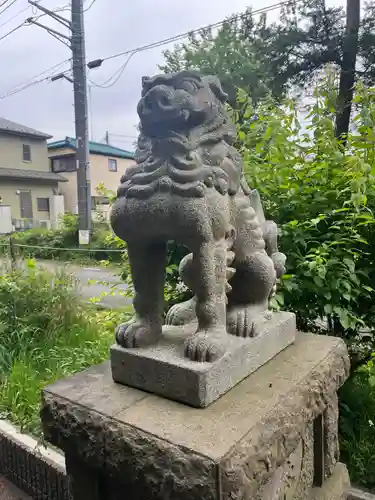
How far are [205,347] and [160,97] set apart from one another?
25.7 inches

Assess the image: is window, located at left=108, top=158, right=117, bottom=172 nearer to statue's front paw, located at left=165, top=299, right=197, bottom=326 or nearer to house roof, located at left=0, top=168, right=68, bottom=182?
house roof, located at left=0, top=168, right=68, bottom=182

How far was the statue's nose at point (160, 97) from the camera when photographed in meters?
1.06

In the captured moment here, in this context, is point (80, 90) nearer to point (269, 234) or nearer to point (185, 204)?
point (269, 234)

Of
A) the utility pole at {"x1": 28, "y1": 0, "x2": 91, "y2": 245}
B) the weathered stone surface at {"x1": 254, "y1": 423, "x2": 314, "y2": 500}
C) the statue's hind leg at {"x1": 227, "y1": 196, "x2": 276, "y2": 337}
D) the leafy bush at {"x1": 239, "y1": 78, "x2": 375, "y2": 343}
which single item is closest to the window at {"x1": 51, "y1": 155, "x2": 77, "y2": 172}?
the utility pole at {"x1": 28, "y1": 0, "x2": 91, "y2": 245}

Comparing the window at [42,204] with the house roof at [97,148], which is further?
the house roof at [97,148]

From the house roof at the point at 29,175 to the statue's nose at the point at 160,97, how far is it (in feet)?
48.3

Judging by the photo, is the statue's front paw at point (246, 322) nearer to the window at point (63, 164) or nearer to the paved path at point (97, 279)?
the paved path at point (97, 279)

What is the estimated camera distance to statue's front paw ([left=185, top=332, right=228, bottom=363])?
1.06 meters

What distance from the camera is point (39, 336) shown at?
10.2 ft

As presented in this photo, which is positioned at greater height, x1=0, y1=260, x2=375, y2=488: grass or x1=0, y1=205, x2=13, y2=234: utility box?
x1=0, y1=205, x2=13, y2=234: utility box

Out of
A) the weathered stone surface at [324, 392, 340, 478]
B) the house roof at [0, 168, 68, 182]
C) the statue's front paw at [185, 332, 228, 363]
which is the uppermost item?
the house roof at [0, 168, 68, 182]

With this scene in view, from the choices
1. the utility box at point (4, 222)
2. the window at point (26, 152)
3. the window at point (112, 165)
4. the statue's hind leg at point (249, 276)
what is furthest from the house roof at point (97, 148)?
the statue's hind leg at point (249, 276)

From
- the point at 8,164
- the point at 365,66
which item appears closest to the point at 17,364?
the point at 365,66

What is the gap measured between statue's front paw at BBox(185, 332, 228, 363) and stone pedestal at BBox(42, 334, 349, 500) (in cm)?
12
